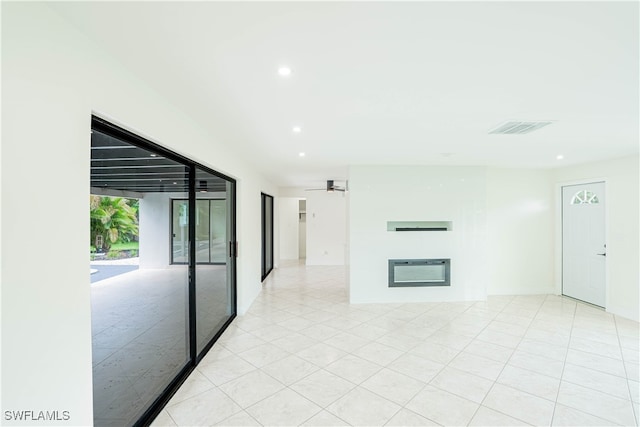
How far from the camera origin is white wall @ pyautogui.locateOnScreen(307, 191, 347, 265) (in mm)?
9188

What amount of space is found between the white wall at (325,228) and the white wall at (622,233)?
595 centimetres

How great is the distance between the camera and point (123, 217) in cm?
278

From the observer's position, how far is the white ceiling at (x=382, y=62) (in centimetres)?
127

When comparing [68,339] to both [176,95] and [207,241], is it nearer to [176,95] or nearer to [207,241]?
[176,95]

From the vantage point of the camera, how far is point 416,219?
5375mm

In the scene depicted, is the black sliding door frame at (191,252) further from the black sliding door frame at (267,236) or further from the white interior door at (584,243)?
the white interior door at (584,243)

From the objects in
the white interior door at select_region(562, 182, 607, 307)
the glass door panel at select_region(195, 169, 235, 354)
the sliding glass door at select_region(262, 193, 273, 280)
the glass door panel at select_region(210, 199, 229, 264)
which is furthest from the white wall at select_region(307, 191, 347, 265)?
the white interior door at select_region(562, 182, 607, 307)

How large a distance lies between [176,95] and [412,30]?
1.68 metres

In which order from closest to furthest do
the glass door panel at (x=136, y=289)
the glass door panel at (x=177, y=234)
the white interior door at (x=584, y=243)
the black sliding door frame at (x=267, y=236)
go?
the glass door panel at (x=136, y=289) < the glass door panel at (x=177, y=234) < the white interior door at (x=584, y=243) < the black sliding door frame at (x=267, y=236)

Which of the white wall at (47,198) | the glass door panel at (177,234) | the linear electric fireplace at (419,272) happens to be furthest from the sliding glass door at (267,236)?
the white wall at (47,198)

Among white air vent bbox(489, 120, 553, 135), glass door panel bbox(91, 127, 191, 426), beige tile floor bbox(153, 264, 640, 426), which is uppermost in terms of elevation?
white air vent bbox(489, 120, 553, 135)

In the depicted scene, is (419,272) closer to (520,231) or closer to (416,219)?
(416,219)

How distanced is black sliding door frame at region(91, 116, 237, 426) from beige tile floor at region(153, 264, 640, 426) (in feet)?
0.31

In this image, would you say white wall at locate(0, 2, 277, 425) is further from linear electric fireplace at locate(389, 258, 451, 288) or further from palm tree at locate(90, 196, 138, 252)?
linear electric fireplace at locate(389, 258, 451, 288)
